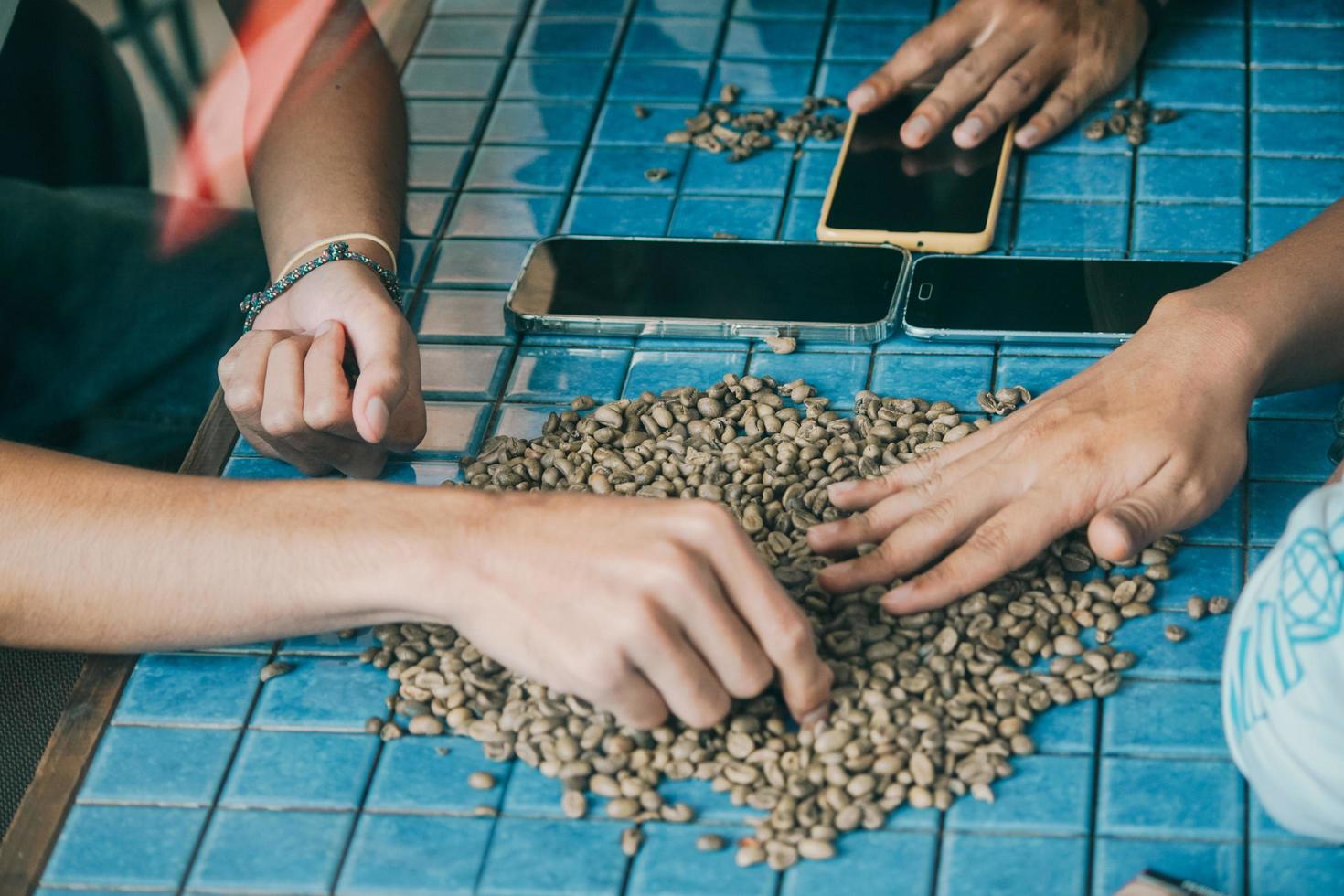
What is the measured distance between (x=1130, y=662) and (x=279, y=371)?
927 mm

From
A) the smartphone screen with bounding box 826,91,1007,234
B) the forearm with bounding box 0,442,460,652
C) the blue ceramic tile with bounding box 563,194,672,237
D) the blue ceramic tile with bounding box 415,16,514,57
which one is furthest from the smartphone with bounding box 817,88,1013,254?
the forearm with bounding box 0,442,460,652

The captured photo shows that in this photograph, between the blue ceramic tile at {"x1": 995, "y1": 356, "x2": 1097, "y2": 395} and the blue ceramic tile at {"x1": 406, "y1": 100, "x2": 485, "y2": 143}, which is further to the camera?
the blue ceramic tile at {"x1": 406, "y1": 100, "x2": 485, "y2": 143}

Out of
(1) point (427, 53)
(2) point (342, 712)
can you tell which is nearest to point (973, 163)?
(1) point (427, 53)

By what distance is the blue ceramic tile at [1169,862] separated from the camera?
3.79 feet

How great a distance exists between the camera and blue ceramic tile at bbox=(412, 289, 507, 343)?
1.86 meters

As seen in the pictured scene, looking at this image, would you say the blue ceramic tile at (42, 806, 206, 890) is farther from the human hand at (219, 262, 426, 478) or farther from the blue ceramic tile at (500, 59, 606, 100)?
the blue ceramic tile at (500, 59, 606, 100)

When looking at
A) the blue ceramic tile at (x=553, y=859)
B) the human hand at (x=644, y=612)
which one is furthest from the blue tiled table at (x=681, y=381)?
the human hand at (x=644, y=612)

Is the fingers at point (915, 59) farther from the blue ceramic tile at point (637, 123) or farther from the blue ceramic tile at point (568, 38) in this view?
the blue ceramic tile at point (568, 38)

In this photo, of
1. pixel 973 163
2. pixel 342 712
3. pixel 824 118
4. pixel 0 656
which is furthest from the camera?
pixel 824 118

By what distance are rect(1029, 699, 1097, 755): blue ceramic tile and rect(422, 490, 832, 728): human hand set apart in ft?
0.63

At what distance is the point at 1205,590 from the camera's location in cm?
140

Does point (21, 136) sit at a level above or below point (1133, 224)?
below

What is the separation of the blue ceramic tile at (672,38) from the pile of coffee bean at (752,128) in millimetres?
167

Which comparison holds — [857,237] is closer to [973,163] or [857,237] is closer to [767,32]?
[973,163]
